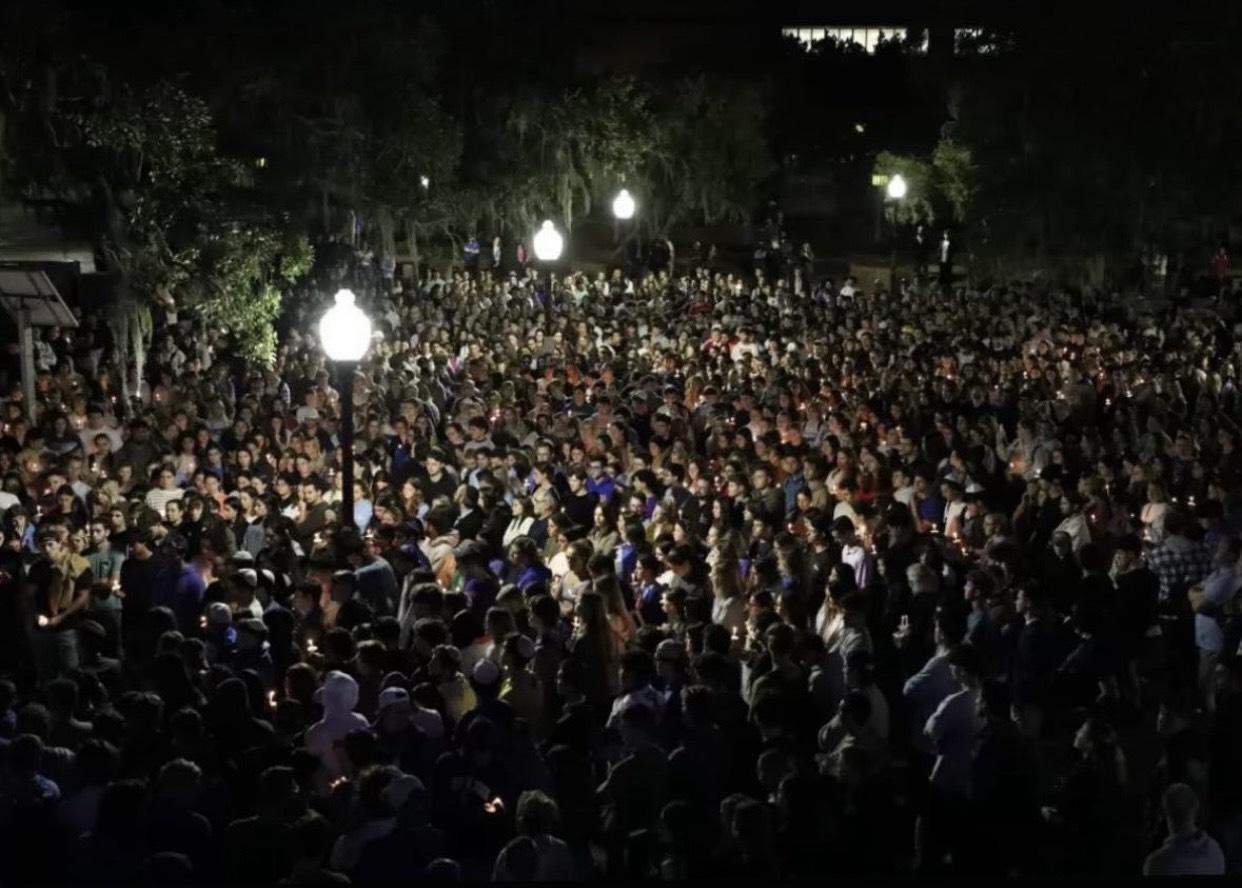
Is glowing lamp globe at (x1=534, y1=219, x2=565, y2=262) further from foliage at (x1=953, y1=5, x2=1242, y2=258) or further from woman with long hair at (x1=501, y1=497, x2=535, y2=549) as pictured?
foliage at (x1=953, y1=5, x2=1242, y2=258)

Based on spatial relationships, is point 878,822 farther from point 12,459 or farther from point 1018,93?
point 1018,93

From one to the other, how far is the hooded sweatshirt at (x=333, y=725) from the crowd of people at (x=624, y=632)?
0.02m

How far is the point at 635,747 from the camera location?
7.68 m

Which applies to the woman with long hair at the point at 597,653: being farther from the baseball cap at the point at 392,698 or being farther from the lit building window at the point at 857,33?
the lit building window at the point at 857,33

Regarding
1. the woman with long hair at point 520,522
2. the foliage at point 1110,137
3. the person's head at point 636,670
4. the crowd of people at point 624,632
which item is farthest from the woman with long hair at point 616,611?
the foliage at point 1110,137

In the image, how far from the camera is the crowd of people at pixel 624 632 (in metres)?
7.04

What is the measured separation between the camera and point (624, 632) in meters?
9.91

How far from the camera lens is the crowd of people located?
7035mm

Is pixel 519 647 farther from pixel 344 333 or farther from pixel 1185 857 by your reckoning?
pixel 1185 857

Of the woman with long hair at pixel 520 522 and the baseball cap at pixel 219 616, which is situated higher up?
the woman with long hair at pixel 520 522

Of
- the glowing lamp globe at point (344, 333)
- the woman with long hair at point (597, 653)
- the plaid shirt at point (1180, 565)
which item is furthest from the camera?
the plaid shirt at point (1180, 565)

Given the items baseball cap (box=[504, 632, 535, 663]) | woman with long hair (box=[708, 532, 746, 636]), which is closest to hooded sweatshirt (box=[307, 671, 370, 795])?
baseball cap (box=[504, 632, 535, 663])

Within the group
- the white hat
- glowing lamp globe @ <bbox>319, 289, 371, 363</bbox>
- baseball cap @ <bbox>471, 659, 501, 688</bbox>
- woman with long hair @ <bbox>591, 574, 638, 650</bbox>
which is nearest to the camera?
the white hat

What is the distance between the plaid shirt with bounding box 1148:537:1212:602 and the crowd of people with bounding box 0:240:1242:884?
0.04 metres
